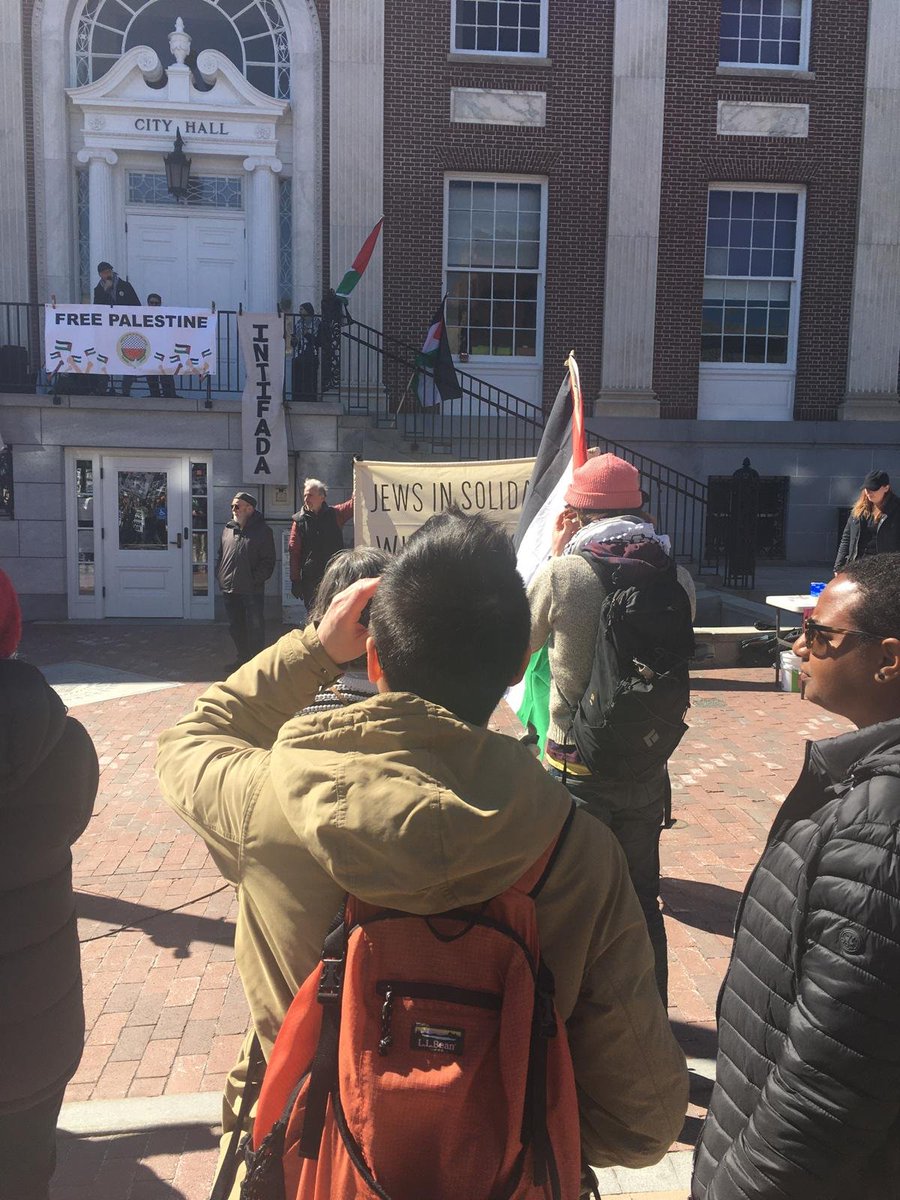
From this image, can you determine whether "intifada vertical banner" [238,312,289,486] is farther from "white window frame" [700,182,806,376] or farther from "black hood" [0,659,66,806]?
"black hood" [0,659,66,806]

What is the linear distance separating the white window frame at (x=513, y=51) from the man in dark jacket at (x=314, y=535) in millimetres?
8919

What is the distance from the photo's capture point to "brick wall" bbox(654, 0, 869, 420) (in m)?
15.2

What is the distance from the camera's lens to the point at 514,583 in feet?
4.99

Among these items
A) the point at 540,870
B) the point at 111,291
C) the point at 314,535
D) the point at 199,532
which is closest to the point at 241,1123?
the point at 540,870

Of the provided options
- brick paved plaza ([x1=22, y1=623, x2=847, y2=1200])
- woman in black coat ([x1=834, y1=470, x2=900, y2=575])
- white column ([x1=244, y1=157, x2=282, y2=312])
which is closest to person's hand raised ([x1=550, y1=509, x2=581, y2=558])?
brick paved plaza ([x1=22, y1=623, x2=847, y2=1200])

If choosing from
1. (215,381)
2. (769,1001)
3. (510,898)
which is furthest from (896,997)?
(215,381)

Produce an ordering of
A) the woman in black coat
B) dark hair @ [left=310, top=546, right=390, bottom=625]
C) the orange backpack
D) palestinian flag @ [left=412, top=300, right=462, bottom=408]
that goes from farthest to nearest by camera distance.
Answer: palestinian flag @ [left=412, top=300, right=462, bottom=408]
the woman in black coat
dark hair @ [left=310, top=546, right=390, bottom=625]
the orange backpack

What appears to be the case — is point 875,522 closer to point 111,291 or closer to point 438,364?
point 438,364

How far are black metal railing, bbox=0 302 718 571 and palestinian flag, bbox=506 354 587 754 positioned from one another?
8410 mm

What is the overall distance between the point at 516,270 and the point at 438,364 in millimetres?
2738

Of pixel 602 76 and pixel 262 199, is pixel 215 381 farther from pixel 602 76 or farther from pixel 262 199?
pixel 602 76

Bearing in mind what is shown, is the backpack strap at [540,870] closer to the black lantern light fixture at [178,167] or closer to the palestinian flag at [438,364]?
the palestinian flag at [438,364]

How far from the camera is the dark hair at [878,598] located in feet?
5.84

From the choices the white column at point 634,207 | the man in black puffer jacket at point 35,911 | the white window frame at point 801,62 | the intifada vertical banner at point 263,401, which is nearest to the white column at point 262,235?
the intifada vertical banner at point 263,401
